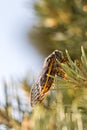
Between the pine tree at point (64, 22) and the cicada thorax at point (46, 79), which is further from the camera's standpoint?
the pine tree at point (64, 22)

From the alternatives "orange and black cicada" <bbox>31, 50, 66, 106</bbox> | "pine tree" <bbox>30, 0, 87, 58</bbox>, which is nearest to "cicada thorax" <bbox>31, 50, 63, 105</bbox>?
"orange and black cicada" <bbox>31, 50, 66, 106</bbox>

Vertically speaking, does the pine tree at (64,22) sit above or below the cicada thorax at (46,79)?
above

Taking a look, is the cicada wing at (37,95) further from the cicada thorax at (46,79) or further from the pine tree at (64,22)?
the pine tree at (64,22)

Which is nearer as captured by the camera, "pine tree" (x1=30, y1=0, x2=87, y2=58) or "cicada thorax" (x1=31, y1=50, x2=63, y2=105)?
"cicada thorax" (x1=31, y1=50, x2=63, y2=105)

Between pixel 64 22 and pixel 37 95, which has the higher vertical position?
pixel 64 22

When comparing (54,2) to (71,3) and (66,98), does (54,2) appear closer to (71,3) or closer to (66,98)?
(71,3)

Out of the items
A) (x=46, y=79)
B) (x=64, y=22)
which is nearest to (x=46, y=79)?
(x=46, y=79)

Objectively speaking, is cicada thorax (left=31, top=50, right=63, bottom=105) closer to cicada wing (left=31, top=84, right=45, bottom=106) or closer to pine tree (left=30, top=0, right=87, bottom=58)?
cicada wing (left=31, top=84, right=45, bottom=106)

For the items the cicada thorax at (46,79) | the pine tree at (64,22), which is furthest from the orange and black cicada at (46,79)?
the pine tree at (64,22)

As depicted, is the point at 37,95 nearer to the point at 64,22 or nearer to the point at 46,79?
the point at 46,79
